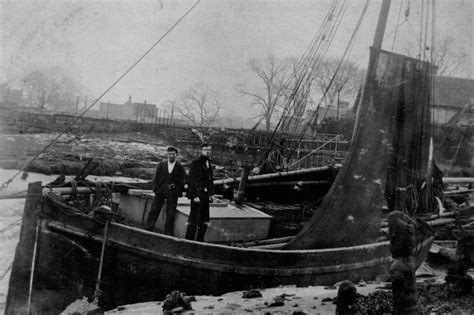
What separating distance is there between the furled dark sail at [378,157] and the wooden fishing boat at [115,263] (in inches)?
29.8

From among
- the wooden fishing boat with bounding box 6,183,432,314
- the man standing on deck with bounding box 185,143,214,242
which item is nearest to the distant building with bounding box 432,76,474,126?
the man standing on deck with bounding box 185,143,214,242

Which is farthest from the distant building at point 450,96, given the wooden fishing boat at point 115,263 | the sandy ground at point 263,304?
the wooden fishing boat at point 115,263

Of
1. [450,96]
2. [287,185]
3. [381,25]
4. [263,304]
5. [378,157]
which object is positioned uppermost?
[450,96]

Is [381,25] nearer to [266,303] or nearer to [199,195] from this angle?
[199,195]

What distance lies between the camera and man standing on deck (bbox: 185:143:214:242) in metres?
6.79

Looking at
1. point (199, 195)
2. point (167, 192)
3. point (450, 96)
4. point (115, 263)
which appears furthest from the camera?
point (450, 96)

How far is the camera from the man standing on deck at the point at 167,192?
706 centimetres

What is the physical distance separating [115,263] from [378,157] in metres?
5.16

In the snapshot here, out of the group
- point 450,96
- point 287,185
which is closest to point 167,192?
point 287,185

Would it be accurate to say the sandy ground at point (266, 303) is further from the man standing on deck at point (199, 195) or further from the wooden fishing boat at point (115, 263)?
the man standing on deck at point (199, 195)

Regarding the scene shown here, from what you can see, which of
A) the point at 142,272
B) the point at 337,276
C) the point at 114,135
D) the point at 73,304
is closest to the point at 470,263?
the point at 337,276

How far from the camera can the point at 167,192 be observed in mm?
7062

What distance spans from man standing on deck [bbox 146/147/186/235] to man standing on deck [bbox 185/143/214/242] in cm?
30

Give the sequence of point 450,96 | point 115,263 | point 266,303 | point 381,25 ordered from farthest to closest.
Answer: point 450,96 < point 381,25 < point 115,263 < point 266,303
